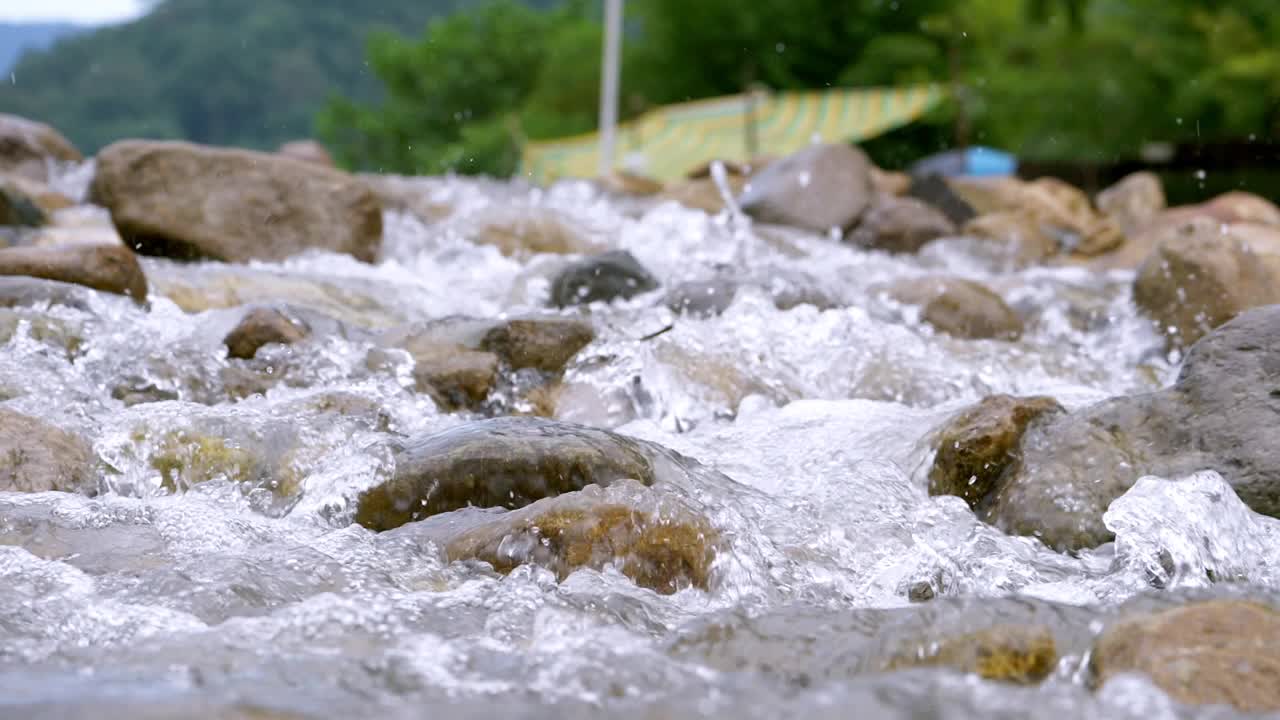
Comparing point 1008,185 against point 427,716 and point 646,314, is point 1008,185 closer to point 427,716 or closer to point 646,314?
point 646,314

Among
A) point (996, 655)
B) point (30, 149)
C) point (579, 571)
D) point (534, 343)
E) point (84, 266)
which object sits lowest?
point (30, 149)

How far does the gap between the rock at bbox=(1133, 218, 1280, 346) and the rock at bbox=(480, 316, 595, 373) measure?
2.72 meters

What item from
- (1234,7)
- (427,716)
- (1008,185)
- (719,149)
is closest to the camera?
(427,716)

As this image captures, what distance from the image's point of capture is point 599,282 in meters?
5.93

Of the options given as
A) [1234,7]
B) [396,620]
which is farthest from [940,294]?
[1234,7]

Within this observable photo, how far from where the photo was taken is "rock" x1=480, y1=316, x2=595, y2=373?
15.5 feet

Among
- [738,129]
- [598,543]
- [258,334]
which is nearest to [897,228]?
[258,334]

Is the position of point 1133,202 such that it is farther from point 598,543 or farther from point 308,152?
point 598,543

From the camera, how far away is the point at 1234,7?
17.6 meters

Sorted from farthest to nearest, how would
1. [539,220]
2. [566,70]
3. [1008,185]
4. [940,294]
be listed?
[566,70], [1008,185], [539,220], [940,294]

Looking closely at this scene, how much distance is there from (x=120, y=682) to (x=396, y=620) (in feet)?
1.94

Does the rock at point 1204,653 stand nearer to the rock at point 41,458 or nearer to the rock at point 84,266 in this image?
the rock at point 41,458

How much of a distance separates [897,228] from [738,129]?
1103cm

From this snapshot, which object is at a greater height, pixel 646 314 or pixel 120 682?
pixel 120 682
